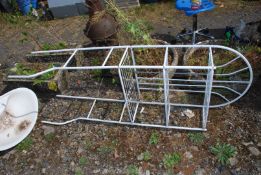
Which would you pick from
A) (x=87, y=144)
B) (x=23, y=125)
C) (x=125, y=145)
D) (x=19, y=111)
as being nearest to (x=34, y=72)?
(x=19, y=111)

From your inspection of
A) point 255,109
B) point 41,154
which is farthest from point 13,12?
point 255,109

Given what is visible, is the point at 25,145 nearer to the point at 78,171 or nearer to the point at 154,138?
the point at 78,171

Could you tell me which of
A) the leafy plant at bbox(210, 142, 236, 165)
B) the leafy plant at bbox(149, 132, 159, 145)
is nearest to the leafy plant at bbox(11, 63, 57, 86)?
the leafy plant at bbox(149, 132, 159, 145)

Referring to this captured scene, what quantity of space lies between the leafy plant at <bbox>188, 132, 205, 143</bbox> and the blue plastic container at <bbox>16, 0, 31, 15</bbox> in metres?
6.46

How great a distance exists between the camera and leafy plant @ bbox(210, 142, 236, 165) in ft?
11.7

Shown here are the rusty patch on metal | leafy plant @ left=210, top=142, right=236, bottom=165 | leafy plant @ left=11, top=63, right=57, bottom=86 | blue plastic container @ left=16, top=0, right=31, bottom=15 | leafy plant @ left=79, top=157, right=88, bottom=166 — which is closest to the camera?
leafy plant @ left=210, top=142, right=236, bottom=165

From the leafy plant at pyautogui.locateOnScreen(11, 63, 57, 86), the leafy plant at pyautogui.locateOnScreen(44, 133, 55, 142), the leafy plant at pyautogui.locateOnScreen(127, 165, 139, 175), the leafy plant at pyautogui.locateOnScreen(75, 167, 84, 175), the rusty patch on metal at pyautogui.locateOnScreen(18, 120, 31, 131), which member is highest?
A: the leafy plant at pyautogui.locateOnScreen(11, 63, 57, 86)

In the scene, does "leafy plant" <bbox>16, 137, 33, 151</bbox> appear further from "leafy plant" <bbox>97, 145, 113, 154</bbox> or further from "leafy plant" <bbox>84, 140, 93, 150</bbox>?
"leafy plant" <bbox>97, 145, 113, 154</bbox>

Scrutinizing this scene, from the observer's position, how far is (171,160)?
3.68 m

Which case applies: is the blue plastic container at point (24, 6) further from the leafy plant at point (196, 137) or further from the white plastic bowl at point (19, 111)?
the leafy plant at point (196, 137)

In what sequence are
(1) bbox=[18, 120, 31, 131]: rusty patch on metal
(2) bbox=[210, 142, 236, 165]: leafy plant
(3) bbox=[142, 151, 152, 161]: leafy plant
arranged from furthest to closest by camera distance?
(1) bbox=[18, 120, 31, 131]: rusty patch on metal < (3) bbox=[142, 151, 152, 161]: leafy plant < (2) bbox=[210, 142, 236, 165]: leafy plant

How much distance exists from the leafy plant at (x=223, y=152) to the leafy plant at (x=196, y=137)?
0.20 meters

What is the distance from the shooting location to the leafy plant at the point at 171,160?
11.9ft

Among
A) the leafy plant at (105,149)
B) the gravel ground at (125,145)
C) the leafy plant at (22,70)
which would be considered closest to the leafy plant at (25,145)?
the gravel ground at (125,145)
